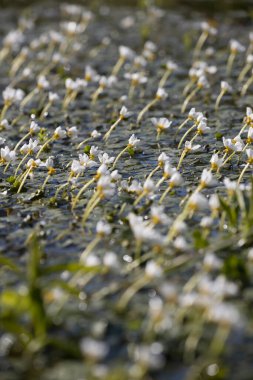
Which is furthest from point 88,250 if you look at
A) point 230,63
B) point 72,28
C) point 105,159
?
point 72,28

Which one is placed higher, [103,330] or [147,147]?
[103,330]

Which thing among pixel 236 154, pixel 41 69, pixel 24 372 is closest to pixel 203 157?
pixel 236 154

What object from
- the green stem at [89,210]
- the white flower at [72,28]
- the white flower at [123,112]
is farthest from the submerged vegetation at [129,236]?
→ the white flower at [72,28]

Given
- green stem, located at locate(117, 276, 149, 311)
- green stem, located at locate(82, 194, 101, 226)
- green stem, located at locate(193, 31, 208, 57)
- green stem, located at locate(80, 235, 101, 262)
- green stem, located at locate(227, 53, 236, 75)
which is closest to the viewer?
green stem, located at locate(117, 276, 149, 311)

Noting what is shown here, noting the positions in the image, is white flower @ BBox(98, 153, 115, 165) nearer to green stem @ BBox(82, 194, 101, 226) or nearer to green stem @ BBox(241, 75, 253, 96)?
green stem @ BBox(82, 194, 101, 226)

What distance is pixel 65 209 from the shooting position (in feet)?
16.8

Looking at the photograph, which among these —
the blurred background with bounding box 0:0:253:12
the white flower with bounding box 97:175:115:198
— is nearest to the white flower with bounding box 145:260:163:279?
the white flower with bounding box 97:175:115:198

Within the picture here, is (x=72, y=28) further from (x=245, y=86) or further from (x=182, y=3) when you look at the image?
(x=182, y=3)

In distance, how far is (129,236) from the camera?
4.56 m

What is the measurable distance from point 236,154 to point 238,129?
A: 31.3 inches

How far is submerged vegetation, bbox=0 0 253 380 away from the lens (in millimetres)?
3389

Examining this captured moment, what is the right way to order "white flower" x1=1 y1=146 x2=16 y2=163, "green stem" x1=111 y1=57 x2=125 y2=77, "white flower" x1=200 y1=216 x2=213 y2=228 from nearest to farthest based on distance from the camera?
"white flower" x1=200 y1=216 x2=213 y2=228 → "white flower" x1=1 y1=146 x2=16 y2=163 → "green stem" x1=111 y1=57 x2=125 y2=77

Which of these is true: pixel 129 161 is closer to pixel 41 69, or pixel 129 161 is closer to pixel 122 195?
pixel 122 195

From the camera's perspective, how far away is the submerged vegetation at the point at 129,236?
11.1ft
